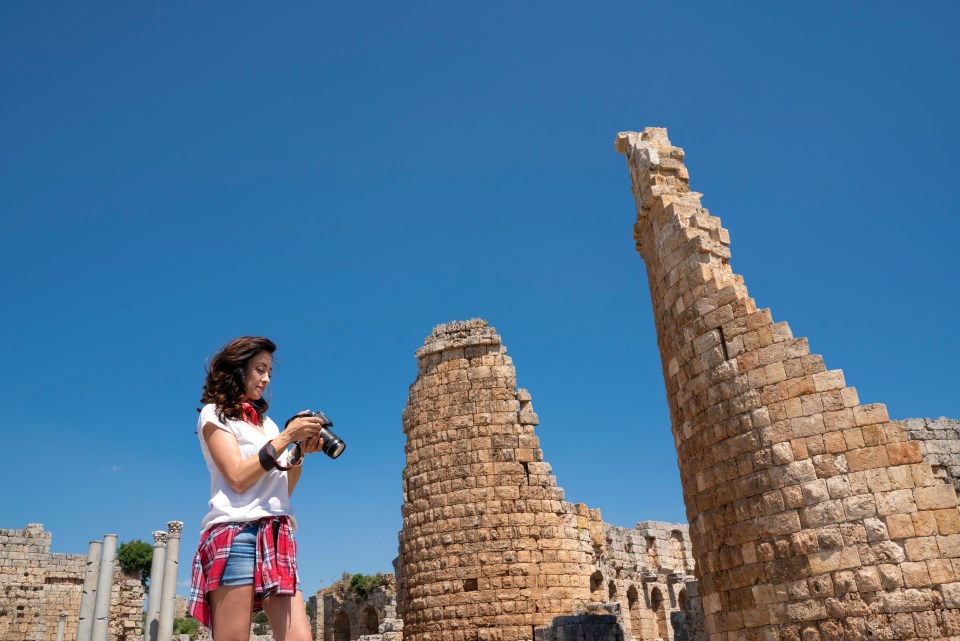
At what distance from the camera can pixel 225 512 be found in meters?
3.28

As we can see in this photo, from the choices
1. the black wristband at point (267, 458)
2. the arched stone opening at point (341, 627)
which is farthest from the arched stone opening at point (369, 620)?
the black wristband at point (267, 458)

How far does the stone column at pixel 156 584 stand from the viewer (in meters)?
15.6

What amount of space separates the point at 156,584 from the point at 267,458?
14.9 metres

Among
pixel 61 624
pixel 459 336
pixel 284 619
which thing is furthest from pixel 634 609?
pixel 61 624

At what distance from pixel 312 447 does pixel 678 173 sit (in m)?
7.57

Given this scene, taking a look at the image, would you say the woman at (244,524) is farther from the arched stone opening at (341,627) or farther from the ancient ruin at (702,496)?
the arched stone opening at (341,627)

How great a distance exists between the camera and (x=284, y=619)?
325 centimetres

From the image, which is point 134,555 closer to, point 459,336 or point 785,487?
point 459,336

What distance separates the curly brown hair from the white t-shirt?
0.04 metres

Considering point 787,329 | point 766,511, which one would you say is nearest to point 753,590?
point 766,511

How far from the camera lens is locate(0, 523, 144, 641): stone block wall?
26609 millimetres

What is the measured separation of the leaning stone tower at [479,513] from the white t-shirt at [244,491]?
33.7 ft

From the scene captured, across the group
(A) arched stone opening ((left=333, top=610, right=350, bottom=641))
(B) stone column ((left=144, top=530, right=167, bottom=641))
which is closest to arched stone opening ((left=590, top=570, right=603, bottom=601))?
(B) stone column ((left=144, top=530, right=167, bottom=641))

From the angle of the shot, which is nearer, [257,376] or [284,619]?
[284,619]
